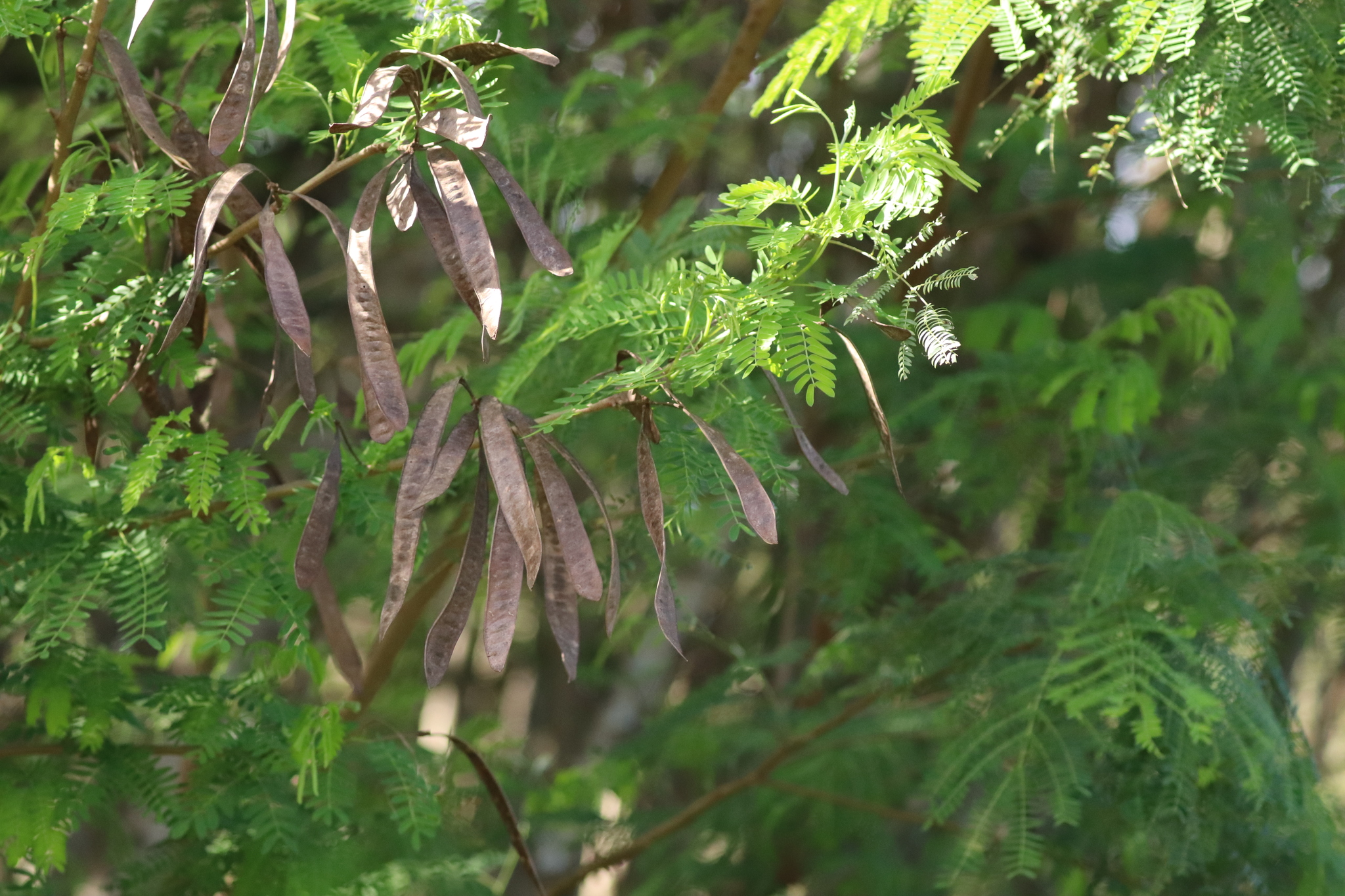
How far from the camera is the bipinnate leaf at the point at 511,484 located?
88cm

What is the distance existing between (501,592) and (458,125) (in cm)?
40

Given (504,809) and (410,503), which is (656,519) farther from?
(504,809)

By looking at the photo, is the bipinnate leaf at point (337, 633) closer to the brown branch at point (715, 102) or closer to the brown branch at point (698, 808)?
the brown branch at point (698, 808)

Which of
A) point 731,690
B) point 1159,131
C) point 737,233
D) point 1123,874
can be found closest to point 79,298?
point 737,233

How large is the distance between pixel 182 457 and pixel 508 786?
1.36m

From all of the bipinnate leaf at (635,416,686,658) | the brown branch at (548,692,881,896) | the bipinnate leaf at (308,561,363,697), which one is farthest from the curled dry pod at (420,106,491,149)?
the brown branch at (548,692,881,896)

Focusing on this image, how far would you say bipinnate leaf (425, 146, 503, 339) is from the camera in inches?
34.3

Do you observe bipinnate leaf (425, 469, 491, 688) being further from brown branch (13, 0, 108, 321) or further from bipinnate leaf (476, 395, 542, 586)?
brown branch (13, 0, 108, 321)

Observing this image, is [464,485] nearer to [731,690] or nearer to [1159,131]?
[1159,131]

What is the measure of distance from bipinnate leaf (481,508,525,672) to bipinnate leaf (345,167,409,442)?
126 millimetres

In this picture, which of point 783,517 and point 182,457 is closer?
point 182,457

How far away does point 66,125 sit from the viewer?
1.18 metres

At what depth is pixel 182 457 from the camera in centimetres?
131

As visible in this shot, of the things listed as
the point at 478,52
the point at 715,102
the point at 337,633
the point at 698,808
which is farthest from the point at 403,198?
the point at 698,808
